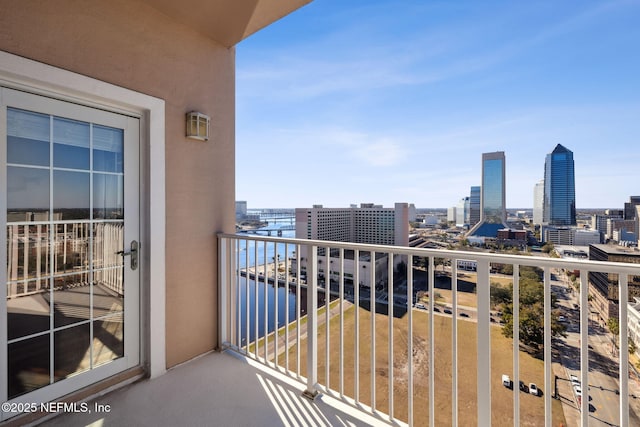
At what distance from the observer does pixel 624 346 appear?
106cm

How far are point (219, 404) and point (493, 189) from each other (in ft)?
27.6

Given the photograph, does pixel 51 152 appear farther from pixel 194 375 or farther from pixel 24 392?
pixel 194 375

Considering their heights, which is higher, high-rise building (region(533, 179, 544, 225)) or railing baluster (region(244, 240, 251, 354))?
high-rise building (region(533, 179, 544, 225))

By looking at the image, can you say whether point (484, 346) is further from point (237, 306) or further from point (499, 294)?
point (237, 306)

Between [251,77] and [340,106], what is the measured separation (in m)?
5.69

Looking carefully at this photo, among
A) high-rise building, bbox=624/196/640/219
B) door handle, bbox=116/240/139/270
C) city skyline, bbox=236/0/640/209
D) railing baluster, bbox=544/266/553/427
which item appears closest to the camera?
railing baluster, bbox=544/266/553/427

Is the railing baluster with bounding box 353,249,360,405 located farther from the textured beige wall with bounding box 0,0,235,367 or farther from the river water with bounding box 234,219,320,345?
the textured beige wall with bounding box 0,0,235,367

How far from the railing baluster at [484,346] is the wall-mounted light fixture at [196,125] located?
228cm

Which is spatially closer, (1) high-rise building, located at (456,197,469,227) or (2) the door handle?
(2) the door handle

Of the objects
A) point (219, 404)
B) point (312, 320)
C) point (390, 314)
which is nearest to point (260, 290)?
point (312, 320)

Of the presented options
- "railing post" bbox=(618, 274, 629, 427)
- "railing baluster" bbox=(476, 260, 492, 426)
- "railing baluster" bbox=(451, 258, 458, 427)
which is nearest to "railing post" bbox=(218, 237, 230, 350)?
"railing baluster" bbox=(451, 258, 458, 427)

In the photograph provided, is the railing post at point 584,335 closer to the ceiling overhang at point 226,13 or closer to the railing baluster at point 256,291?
the railing baluster at point 256,291

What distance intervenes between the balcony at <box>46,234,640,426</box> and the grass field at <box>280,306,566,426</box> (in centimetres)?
5

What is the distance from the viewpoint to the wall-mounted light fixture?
2.30 m
